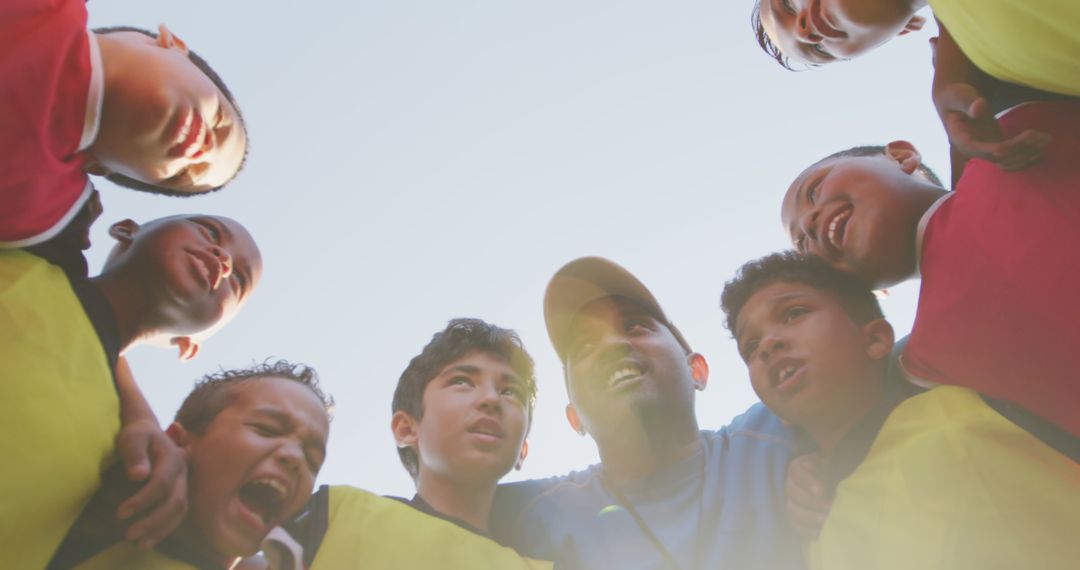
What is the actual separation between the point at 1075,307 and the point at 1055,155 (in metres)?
0.29

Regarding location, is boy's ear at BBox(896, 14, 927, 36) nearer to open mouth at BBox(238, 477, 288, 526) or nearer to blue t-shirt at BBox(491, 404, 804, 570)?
blue t-shirt at BBox(491, 404, 804, 570)

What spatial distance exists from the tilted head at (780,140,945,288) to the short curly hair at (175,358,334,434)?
1337 mm

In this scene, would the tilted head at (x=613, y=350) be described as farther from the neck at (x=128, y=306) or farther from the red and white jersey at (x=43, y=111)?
the red and white jersey at (x=43, y=111)

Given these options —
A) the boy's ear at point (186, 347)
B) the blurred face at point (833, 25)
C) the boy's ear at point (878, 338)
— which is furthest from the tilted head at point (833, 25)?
the boy's ear at point (186, 347)

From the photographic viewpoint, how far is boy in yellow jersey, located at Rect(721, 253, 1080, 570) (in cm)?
150

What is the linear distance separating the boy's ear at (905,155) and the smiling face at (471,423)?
1197mm

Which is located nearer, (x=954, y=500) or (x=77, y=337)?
(x=954, y=500)

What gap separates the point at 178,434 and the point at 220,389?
180 mm

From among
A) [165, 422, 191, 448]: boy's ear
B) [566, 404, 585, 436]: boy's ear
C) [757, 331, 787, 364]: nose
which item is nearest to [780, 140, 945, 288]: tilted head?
[757, 331, 787, 364]: nose

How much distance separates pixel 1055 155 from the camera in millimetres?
1521

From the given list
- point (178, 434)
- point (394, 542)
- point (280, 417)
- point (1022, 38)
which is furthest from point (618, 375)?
point (1022, 38)

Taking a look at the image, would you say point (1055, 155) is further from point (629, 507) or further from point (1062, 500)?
point (629, 507)

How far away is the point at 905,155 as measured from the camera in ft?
7.44

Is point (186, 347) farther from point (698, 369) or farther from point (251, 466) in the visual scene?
point (698, 369)
